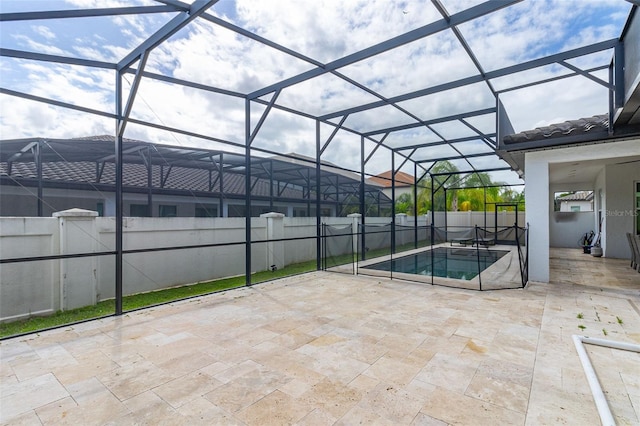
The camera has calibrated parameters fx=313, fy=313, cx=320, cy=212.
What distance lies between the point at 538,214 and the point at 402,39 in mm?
4408

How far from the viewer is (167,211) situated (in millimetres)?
10469

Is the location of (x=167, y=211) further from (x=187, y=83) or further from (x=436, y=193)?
(x=436, y=193)

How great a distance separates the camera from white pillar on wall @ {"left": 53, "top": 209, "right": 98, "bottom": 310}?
195 inches

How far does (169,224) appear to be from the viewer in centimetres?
663

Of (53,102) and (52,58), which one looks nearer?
(52,58)

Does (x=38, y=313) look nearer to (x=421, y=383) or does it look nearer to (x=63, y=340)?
(x=63, y=340)

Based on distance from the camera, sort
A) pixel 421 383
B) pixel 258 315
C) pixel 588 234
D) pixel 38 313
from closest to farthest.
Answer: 1. pixel 421 383
2. pixel 258 315
3. pixel 38 313
4. pixel 588 234

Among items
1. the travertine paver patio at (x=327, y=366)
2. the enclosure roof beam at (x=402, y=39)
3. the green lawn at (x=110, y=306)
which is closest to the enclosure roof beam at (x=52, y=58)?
the enclosure roof beam at (x=402, y=39)

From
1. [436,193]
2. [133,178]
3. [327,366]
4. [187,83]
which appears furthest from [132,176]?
[436,193]

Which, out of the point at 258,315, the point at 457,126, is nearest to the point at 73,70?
the point at 258,315

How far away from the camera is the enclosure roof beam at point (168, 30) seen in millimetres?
3232

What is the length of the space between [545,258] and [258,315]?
5.60 metres

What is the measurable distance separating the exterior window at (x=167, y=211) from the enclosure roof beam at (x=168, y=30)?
22.5ft

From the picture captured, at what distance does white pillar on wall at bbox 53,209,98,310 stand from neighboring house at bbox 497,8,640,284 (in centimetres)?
775
